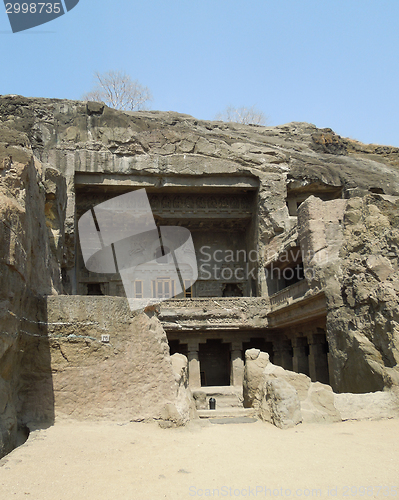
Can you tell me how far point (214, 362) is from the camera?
20.0m

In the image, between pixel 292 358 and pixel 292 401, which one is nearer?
pixel 292 401

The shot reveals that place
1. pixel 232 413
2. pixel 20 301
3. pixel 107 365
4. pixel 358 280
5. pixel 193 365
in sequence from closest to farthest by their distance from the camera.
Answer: pixel 20 301, pixel 107 365, pixel 232 413, pixel 358 280, pixel 193 365

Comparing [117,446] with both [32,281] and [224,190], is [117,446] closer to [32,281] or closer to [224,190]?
[32,281]

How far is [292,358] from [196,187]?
28.2 feet

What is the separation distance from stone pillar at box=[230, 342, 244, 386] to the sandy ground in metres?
11.9

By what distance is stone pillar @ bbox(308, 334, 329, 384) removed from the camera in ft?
48.0

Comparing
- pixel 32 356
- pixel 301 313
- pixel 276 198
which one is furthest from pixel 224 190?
pixel 32 356

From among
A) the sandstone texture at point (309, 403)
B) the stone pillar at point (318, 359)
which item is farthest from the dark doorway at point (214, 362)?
the sandstone texture at point (309, 403)

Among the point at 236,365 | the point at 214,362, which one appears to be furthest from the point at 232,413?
the point at 214,362

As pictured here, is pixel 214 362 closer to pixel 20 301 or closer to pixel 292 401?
pixel 292 401

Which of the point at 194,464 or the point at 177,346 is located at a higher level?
the point at 177,346

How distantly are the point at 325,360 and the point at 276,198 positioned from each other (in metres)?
7.83

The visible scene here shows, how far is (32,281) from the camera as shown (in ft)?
20.5

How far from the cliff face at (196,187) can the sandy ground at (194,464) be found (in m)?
0.57
